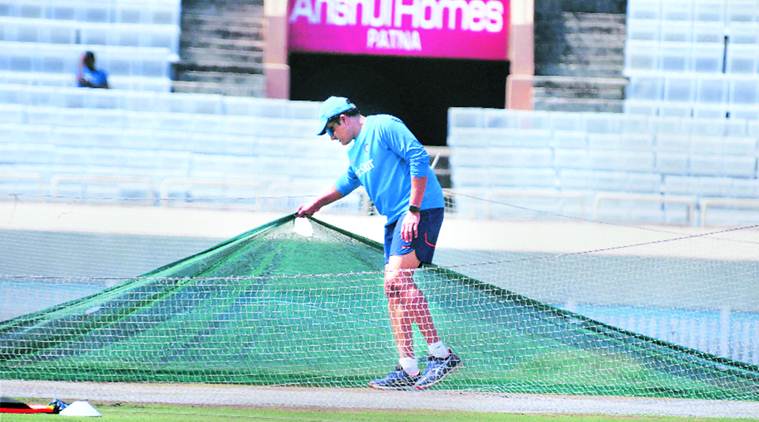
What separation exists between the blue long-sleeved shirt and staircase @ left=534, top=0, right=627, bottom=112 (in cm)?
849

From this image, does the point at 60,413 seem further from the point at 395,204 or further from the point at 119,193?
the point at 119,193

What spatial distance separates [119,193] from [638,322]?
18.9ft

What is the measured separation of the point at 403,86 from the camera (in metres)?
17.2

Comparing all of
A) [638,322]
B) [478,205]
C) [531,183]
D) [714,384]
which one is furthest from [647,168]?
[714,384]

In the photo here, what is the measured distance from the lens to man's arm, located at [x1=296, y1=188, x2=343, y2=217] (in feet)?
21.1

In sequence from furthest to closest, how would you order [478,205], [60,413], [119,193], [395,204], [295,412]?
[119,193]
[478,205]
[395,204]
[295,412]
[60,413]

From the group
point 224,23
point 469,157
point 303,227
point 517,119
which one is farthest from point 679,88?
point 303,227

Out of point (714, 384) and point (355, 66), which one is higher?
point (355, 66)

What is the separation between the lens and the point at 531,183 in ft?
42.4

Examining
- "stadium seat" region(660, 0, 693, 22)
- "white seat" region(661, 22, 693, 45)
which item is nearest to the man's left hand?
"white seat" region(661, 22, 693, 45)

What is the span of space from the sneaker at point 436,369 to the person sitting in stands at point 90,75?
27.5 feet

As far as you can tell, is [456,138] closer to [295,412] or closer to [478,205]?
[478,205]

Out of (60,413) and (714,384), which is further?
(714,384)

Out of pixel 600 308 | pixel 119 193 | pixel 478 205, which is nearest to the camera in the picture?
pixel 600 308
